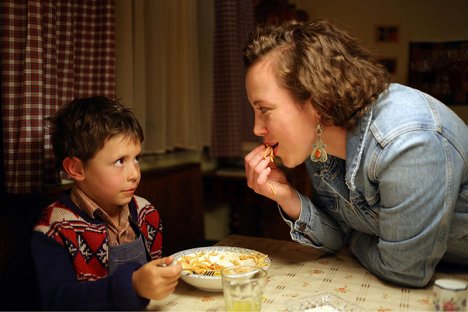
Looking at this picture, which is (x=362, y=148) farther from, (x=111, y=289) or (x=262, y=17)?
(x=262, y=17)

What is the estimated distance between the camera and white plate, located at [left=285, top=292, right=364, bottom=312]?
108 centimetres

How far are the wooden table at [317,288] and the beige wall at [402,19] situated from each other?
9.34ft

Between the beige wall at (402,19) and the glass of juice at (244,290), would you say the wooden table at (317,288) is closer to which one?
the glass of juice at (244,290)

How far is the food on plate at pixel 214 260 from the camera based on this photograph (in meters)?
1.24

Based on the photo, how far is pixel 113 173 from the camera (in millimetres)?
1307

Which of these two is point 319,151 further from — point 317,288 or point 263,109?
point 317,288

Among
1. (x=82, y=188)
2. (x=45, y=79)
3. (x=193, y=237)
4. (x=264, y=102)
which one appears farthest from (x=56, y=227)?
(x=193, y=237)

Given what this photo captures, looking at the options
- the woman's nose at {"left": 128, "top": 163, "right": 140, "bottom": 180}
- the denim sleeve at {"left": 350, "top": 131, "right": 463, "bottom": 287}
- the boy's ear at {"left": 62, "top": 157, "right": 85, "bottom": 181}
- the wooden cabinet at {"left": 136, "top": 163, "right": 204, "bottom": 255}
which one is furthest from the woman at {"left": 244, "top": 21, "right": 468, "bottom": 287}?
the wooden cabinet at {"left": 136, "top": 163, "right": 204, "bottom": 255}

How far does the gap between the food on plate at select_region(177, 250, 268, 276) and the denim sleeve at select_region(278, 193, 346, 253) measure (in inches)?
7.1

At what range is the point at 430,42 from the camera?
412cm

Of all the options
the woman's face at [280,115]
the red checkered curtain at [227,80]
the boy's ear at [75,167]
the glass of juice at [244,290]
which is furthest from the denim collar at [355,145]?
the red checkered curtain at [227,80]

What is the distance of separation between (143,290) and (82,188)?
44 centimetres

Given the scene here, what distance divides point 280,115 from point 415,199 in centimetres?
41

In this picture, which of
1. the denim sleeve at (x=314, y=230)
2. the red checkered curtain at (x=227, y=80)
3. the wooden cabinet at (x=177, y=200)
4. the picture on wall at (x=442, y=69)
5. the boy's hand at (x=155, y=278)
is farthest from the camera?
the picture on wall at (x=442, y=69)
